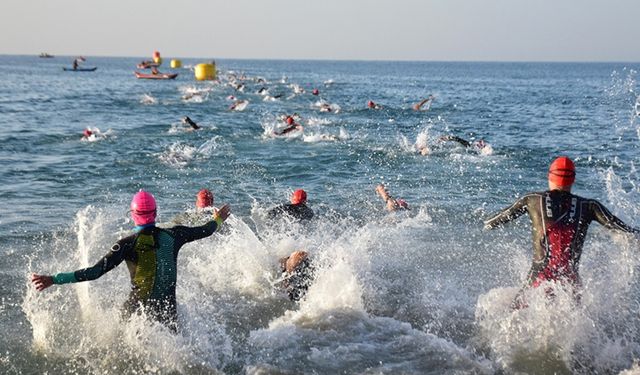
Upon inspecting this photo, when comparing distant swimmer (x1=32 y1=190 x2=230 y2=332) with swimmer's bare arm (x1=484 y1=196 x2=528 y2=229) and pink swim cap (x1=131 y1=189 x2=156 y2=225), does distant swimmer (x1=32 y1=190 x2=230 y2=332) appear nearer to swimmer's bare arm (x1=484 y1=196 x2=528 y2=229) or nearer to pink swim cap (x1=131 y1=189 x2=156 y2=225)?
pink swim cap (x1=131 y1=189 x2=156 y2=225)

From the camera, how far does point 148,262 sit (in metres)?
5.57

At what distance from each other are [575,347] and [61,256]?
7.38m

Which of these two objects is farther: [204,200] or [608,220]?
[204,200]

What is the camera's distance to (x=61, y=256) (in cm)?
946

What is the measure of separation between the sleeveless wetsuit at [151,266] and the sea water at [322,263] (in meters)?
0.19

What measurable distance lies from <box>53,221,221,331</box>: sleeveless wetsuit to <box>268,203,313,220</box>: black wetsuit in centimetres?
348

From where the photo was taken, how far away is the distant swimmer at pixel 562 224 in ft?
19.5

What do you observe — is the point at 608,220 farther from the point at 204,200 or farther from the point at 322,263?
the point at 204,200

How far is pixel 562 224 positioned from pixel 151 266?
3.92 meters

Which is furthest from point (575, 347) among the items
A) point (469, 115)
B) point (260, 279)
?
point (469, 115)

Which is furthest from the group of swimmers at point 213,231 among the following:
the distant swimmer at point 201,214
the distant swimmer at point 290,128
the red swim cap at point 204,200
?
the distant swimmer at point 290,128

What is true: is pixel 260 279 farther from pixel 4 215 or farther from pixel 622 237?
pixel 4 215

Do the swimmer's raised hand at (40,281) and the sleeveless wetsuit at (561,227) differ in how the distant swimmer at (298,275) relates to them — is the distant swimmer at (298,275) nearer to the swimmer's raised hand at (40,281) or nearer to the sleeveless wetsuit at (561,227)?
the sleeveless wetsuit at (561,227)

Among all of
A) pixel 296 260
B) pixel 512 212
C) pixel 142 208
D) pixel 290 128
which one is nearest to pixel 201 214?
pixel 296 260
